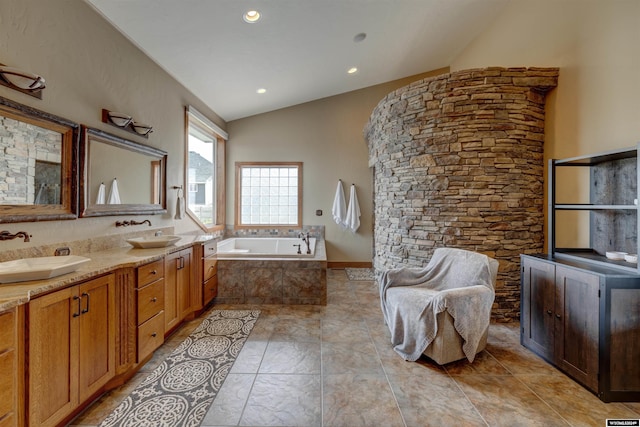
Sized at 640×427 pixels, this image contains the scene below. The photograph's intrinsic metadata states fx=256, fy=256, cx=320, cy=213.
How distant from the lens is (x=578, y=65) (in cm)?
256

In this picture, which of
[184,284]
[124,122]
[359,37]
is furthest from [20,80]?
[359,37]

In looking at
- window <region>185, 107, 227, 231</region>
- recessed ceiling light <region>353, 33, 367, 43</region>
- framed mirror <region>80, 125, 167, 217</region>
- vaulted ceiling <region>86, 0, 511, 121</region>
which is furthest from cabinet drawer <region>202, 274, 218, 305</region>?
recessed ceiling light <region>353, 33, 367, 43</region>

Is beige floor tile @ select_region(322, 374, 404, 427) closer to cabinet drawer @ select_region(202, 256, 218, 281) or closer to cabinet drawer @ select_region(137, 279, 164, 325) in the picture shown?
cabinet drawer @ select_region(137, 279, 164, 325)

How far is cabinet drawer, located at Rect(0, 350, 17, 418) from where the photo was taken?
1.10m

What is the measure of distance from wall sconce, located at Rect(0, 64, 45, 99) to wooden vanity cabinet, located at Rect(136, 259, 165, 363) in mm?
1334

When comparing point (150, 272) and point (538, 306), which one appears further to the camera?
point (538, 306)

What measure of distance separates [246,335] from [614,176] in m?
3.64

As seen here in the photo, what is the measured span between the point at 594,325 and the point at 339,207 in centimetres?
374

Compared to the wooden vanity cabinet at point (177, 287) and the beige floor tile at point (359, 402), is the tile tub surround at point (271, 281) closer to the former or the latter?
the wooden vanity cabinet at point (177, 287)

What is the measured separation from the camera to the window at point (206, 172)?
168 inches

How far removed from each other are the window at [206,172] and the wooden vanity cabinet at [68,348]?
239 cm

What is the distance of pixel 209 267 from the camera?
3.18m

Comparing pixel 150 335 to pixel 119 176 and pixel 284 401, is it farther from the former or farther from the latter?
pixel 119 176

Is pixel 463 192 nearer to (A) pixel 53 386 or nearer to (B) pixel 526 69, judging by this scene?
(B) pixel 526 69
